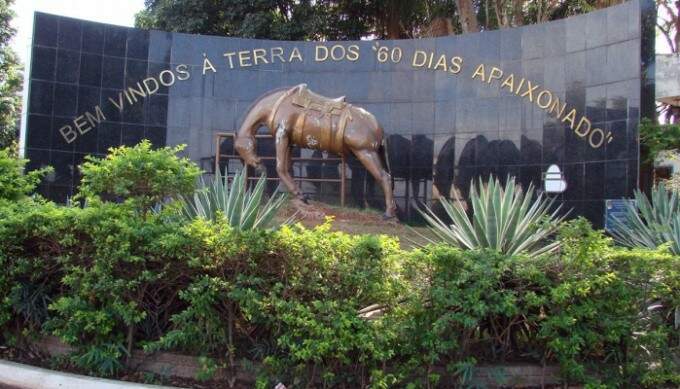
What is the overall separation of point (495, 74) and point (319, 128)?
4.04 meters

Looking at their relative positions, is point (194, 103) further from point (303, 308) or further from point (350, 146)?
point (303, 308)

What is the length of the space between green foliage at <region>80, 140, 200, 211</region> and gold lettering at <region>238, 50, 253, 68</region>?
8549mm

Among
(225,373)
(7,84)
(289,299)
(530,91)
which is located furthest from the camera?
(7,84)

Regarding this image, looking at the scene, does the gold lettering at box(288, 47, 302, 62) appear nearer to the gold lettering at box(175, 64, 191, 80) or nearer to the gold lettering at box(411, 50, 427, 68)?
the gold lettering at box(175, 64, 191, 80)

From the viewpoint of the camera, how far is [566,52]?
12648 millimetres

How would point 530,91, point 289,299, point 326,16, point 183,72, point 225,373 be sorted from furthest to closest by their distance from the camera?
1. point 326,16
2. point 183,72
3. point 530,91
4. point 225,373
5. point 289,299

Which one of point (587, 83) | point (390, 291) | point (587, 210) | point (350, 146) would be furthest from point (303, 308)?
point (587, 83)

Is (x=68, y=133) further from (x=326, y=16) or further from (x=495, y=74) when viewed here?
(x=326, y=16)

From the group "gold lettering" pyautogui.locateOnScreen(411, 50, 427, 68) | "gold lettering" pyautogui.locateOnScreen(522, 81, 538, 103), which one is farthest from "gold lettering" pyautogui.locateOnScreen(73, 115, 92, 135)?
"gold lettering" pyautogui.locateOnScreen(522, 81, 538, 103)

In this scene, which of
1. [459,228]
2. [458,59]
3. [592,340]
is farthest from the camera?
[458,59]

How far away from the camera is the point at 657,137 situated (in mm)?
11109

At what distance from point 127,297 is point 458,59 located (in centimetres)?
1019

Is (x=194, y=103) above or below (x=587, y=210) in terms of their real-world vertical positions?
above

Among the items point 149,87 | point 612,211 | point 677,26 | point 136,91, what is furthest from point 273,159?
point 677,26
